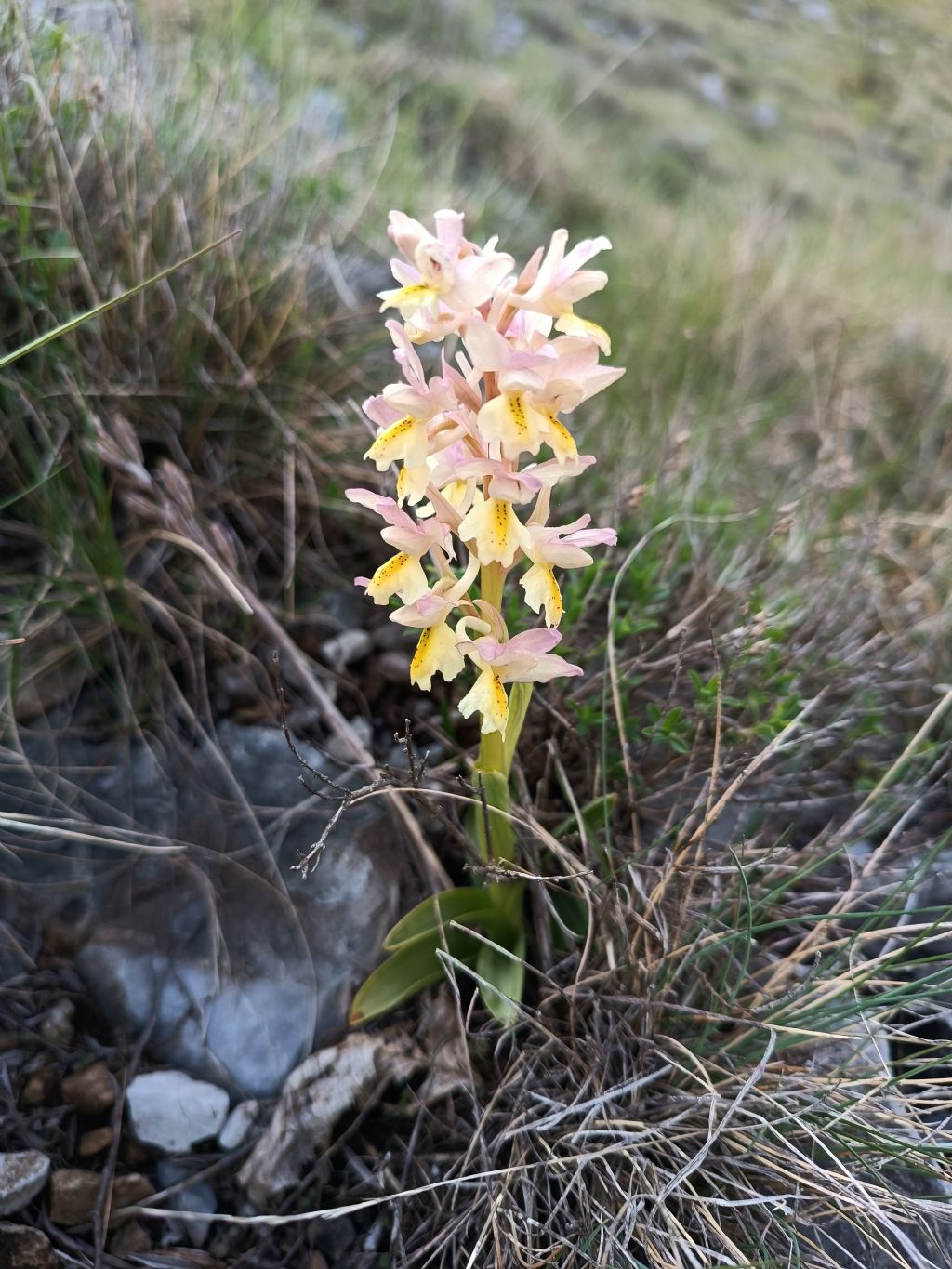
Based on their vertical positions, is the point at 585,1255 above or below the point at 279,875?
above

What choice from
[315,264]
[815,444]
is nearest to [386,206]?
[315,264]

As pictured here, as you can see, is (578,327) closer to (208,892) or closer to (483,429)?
(483,429)

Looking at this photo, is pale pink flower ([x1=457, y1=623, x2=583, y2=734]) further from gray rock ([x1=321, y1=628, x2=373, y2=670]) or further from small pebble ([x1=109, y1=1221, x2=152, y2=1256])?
small pebble ([x1=109, y1=1221, x2=152, y2=1256])

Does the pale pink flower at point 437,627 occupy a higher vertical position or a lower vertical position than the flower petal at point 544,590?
lower

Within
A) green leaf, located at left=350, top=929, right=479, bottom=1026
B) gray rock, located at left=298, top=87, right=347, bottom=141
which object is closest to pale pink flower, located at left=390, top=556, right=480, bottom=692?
green leaf, located at left=350, top=929, right=479, bottom=1026

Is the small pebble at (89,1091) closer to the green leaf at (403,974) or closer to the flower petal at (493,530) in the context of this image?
the green leaf at (403,974)

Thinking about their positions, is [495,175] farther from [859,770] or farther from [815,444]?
[859,770]

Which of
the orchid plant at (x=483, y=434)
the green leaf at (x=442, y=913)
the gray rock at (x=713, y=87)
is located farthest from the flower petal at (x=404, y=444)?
the gray rock at (x=713, y=87)
